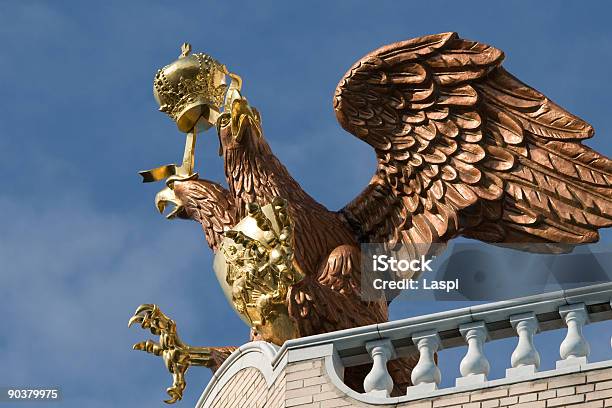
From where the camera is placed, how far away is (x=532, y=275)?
17.8m

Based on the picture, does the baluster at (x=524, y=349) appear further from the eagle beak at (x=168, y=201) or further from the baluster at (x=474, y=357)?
the eagle beak at (x=168, y=201)

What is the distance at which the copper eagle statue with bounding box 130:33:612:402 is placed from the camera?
1744 centimetres

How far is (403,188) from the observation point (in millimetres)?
18562

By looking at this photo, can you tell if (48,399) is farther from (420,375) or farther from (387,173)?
(420,375)

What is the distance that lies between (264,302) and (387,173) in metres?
1.95

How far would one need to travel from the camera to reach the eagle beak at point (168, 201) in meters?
19.9

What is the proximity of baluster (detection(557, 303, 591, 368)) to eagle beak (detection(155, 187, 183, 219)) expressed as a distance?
5641 mm

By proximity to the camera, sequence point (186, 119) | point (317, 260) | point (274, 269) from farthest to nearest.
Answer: point (186, 119) < point (317, 260) < point (274, 269)

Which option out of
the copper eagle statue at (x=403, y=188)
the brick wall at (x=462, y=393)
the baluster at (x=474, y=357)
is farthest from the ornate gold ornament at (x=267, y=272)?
the baluster at (x=474, y=357)

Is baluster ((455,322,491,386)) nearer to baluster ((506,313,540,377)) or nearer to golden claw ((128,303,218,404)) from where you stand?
baluster ((506,313,540,377))

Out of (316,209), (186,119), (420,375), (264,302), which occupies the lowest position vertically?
(420,375)

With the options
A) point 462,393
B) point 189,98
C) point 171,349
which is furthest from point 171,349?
point 462,393

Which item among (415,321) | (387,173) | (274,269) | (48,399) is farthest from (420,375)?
(48,399)

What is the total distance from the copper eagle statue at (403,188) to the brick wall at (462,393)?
0.99m
